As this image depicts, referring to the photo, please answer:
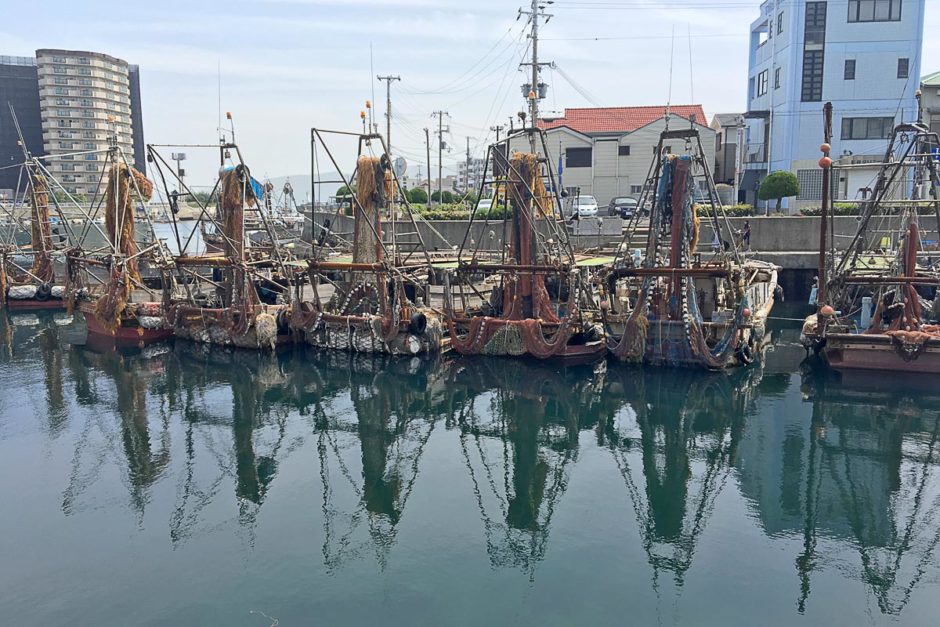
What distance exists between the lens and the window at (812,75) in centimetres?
3831

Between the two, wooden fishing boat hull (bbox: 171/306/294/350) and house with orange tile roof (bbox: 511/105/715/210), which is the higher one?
house with orange tile roof (bbox: 511/105/715/210)

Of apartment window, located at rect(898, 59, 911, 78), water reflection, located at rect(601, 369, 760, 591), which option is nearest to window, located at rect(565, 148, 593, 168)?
apartment window, located at rect(898, 59, 911, 78)

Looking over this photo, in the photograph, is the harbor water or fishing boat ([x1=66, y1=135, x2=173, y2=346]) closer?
the harbor water

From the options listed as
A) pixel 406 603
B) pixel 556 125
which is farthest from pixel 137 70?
pixel 406 603

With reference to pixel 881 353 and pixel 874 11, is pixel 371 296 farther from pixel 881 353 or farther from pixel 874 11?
pixel 874 11

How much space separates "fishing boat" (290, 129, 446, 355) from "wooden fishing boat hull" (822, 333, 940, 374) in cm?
1037

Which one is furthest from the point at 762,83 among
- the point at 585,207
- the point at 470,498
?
the point at 470,498

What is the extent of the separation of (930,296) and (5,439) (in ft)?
90.5

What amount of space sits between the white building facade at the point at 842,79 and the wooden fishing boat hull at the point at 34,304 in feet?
114

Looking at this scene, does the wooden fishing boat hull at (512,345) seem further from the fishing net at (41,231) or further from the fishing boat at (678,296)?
the fishing net at (41,231)

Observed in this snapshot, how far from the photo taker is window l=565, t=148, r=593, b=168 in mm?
44281

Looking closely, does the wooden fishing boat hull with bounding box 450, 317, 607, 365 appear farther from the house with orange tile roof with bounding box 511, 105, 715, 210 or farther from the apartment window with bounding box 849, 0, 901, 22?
the apartment window with bounding box 849, 0, 901, 22

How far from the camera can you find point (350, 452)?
15156mm

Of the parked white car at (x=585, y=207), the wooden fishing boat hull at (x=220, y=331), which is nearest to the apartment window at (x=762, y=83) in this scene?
the parked white car at (x=585, y=207)
